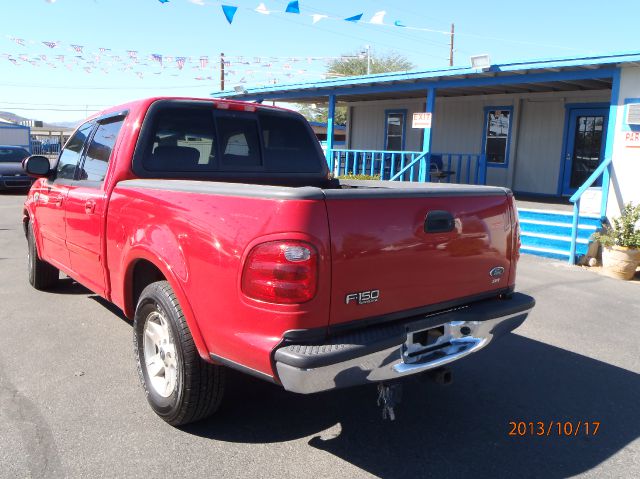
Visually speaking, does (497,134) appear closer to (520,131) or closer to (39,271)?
(520,131)

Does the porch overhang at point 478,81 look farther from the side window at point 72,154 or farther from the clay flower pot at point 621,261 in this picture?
the side window at point 72,154

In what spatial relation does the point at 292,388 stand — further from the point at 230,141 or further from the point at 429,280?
the point at 230,141

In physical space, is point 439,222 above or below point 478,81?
below

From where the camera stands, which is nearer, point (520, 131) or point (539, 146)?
point (539, 146)

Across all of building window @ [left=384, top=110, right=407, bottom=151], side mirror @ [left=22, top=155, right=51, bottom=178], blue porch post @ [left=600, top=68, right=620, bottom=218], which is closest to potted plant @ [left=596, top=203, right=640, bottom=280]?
blue porch post @ [left=600, top=68, right=620, bottom=218]

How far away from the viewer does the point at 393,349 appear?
2549mm

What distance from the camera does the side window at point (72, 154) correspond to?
4660mm

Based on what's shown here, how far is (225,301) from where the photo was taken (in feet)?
8.38

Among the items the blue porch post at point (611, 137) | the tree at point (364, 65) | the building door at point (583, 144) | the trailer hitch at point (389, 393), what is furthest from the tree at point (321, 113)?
the trailer hitch at point (389, 393)

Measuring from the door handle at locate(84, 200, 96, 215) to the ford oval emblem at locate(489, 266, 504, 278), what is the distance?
2691 millimetres

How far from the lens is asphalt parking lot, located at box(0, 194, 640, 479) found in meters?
2.80
